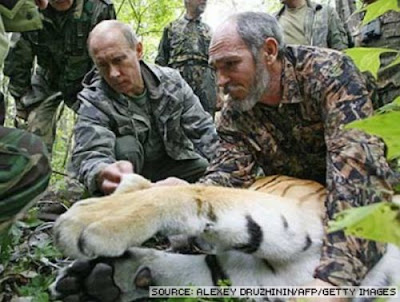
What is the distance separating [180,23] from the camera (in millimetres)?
8086

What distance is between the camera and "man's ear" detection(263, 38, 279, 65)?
10.1 feet

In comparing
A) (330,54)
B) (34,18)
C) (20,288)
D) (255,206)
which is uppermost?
(34,18)

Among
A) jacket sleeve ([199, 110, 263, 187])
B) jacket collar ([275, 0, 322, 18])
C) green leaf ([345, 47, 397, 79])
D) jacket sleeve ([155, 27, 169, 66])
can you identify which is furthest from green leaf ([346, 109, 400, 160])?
jacket sleeve ([155, 27, 169, 66])

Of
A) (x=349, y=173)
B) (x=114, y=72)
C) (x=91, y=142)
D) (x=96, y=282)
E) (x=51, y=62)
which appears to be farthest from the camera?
(x=51, y=62)

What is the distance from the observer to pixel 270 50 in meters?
3.08

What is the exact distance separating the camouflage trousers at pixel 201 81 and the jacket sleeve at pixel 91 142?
3.53m

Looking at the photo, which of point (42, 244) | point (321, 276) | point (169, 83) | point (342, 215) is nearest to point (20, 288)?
point (42, 244)

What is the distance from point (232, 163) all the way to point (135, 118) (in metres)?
1.43

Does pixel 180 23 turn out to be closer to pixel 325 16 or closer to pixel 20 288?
pixel 325 16

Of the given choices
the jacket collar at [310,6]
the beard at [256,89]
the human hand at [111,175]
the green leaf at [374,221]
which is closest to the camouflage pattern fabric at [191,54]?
the jacket collar at [310,6]

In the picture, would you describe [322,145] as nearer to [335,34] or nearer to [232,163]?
[232,163]

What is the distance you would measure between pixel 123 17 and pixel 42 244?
30.2ft

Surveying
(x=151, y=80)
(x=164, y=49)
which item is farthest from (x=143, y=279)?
(x=164, y=49)

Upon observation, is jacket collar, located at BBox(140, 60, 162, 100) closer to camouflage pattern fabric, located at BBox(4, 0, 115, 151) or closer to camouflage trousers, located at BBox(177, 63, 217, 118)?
camouflage pattern fabric, located at BBox(4, 0, 115, 151)
